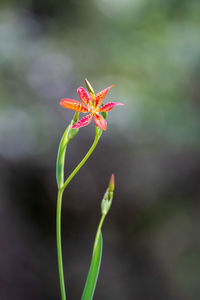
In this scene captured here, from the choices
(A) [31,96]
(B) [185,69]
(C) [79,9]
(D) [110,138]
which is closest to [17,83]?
(A) [31,96]

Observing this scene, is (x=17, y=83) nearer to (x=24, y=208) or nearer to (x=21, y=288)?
(x=24, y=208)

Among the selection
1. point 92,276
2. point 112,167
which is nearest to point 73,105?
point 92,276

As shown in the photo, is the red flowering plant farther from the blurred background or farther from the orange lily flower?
the blurred background

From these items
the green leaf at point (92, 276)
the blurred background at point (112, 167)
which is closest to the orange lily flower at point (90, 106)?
the green leaf at point (92, 276)

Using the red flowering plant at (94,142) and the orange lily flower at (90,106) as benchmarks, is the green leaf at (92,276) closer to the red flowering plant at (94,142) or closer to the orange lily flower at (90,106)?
the red flowering plant at (94,142)

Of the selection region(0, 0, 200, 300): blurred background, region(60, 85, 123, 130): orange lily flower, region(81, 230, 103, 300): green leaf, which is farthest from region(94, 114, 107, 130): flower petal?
region(0, 0, 200, 300): blurred background

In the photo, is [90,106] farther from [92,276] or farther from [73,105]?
[92,276]
